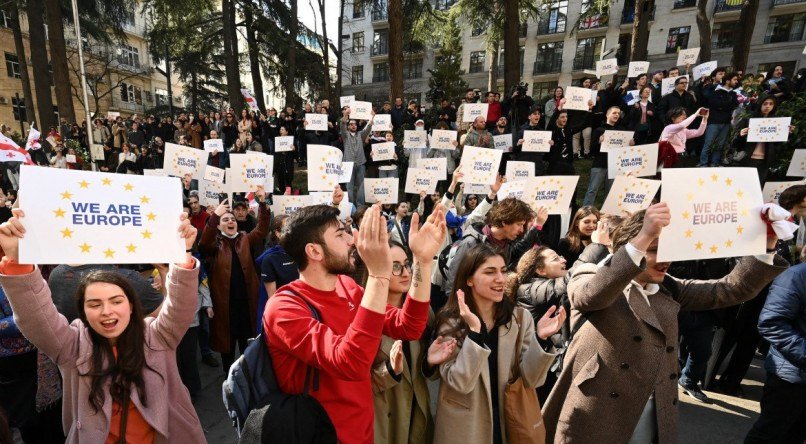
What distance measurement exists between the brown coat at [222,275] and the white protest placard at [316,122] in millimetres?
6125

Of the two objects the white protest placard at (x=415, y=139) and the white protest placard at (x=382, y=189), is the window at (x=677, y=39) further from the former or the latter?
the white protest placard at (x=382, y=189)

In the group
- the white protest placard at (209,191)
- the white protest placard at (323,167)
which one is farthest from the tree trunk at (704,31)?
the white protest placard at (209,191)

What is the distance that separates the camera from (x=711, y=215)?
2041mm

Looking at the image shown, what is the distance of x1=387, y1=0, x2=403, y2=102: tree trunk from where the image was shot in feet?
35.2

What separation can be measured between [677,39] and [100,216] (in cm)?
3930

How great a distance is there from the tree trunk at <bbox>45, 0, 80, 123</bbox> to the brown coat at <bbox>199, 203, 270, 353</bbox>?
1642 cm

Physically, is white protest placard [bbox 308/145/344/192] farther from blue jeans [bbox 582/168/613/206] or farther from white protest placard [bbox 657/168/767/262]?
blue jeans [bbox 582/168/613/206]

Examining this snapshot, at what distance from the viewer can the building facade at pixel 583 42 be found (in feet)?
92.6

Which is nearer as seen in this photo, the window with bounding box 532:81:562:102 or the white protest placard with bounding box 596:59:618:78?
the white protest placard with bounding box 596:59:618:78

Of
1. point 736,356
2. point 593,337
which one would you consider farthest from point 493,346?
point 736,356

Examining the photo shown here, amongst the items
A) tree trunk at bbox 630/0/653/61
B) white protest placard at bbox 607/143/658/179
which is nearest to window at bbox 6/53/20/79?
tree trunk at bbox 630/0/653/61

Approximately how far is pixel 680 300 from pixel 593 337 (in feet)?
1.96

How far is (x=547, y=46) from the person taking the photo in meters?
36.5

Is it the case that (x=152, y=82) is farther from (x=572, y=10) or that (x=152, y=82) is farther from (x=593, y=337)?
(x=593, y=337)
